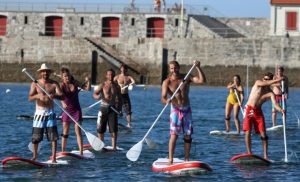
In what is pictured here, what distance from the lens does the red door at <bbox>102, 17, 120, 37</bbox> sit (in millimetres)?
74625

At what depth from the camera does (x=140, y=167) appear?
2066 cm

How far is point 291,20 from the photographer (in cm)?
7019

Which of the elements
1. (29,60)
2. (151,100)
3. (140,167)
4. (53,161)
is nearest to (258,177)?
(140,167)

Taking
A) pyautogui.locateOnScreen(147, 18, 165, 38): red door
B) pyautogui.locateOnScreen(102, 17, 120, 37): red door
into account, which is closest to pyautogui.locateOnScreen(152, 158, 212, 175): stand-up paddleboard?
pyautogui.locateOnScreen(147, 18, 165, 38): red door

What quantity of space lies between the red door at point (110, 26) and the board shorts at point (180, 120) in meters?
55.6

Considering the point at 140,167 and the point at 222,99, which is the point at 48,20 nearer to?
the point at 222,99

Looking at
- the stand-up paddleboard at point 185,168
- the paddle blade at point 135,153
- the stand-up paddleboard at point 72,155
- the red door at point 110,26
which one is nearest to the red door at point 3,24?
the red door at point 110,26

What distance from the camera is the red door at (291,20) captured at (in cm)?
7012

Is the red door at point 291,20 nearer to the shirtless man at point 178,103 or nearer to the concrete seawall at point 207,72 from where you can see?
the concrete seawall at point 207,72

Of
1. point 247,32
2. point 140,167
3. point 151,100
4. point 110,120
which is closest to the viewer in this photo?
point 140,167

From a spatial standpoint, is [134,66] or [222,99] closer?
[222,99]

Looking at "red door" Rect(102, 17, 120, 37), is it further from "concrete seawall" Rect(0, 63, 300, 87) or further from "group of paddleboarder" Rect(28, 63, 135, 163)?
"group of paddleboarder" Rect(28, 63, 135, 163)

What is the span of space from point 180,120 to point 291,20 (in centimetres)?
5199

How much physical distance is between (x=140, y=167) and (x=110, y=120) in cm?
247
